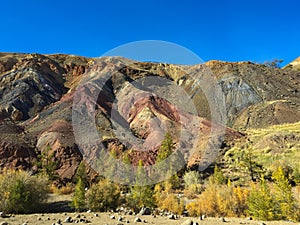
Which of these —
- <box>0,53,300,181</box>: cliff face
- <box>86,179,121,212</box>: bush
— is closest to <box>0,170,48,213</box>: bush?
<box>86,179,121,212</box>: bush

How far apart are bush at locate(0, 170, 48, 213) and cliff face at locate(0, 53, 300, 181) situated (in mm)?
13739

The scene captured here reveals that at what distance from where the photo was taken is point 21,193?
2484 centimetres

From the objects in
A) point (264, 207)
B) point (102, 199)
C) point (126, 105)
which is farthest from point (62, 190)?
point (126, 105)

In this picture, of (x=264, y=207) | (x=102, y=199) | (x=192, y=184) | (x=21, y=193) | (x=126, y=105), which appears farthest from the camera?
(x=126, y=105)

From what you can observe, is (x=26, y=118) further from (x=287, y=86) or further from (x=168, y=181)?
(x=287, y=86)

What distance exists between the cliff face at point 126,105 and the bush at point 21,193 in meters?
13.7

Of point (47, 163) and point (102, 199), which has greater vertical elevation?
point (47, 163)

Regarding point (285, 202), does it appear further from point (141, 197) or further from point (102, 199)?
point (102, 199)

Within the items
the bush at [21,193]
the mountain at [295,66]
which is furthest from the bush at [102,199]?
the mountain at [295,66]

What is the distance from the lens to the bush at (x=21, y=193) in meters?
24.3

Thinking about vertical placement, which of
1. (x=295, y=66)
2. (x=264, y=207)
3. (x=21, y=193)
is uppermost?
(x=295, y=66)

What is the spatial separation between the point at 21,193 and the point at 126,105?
50900 millimetres

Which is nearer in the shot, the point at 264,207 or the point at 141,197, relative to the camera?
the point at 264,207

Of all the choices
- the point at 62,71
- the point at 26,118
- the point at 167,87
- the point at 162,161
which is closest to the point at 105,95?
the point at 26,118
